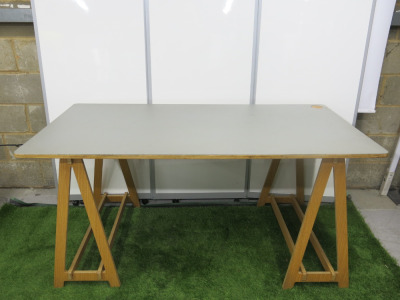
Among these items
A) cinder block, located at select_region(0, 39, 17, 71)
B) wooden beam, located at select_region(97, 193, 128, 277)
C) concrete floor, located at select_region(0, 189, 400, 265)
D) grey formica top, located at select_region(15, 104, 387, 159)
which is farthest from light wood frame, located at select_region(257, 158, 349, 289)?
cinder block, located at select_region(0, 39, 17, 71)

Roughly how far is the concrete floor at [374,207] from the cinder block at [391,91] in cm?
70

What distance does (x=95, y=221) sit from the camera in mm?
1459

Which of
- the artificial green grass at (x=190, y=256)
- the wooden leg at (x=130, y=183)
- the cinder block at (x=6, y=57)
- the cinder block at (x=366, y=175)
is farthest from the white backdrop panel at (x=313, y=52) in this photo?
the cinder block at (x=6, y=57)

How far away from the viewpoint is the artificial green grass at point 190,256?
1580mm

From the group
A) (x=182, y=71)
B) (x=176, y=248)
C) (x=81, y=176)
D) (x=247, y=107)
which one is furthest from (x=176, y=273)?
(x=182, y=71)

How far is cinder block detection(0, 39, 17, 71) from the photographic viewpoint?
6.70 ft

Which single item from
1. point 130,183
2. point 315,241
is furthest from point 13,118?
point 315,241

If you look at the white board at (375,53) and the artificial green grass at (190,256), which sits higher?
the white board at (375,53)

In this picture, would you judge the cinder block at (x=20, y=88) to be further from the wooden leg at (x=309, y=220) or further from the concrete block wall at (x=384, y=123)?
the concrete block wall at (x=384, y=123)

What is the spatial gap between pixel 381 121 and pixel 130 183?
1.83 metres

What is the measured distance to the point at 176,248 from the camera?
1.86m

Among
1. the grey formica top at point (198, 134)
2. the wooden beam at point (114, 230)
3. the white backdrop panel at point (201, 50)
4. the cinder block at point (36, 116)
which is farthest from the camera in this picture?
the cinder block at point (36, 116)

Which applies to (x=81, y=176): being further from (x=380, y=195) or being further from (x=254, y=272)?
(x=380, y=195)

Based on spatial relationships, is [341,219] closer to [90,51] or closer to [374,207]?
[374,207]
